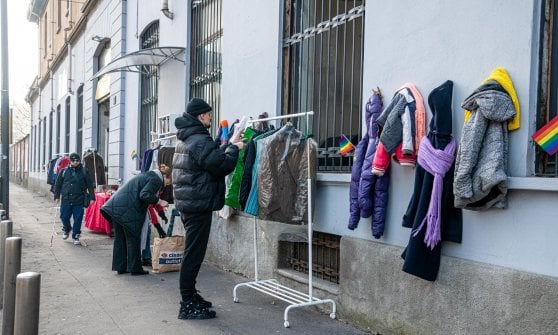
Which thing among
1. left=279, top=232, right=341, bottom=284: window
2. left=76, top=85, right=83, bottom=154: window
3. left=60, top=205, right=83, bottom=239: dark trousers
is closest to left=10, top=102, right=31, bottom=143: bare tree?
left=76, top=85, right=83, bottom=154: window

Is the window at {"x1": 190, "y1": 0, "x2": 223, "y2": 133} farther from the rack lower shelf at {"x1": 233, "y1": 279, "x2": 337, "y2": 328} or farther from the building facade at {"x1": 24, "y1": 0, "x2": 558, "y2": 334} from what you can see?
the rack lower shelf at {"x1": 233, "y1": 279, "x2": 337, "y2": 328}

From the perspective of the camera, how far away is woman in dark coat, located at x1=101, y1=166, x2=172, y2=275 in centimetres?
723

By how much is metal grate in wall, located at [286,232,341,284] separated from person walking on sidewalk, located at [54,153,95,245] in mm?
5666

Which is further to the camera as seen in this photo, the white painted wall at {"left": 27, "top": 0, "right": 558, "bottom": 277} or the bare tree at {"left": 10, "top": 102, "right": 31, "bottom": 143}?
the bare tree at {"left": 10, "top": 102, "right": 31, "bottom": 143}

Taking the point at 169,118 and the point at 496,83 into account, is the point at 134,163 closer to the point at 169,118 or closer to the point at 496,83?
the point at 169,118

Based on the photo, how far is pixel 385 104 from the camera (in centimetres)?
475

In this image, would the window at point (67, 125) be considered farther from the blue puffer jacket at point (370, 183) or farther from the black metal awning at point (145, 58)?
the blue puffer jacket at point (370, 183)

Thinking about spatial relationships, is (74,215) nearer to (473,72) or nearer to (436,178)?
(436,178)

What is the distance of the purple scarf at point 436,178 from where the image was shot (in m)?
3.88

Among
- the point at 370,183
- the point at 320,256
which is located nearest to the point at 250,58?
the point at 320,256

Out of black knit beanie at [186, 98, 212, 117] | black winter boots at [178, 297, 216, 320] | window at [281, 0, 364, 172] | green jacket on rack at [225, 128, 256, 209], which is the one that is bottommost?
black winter boots at [178, 297, 216, 320]

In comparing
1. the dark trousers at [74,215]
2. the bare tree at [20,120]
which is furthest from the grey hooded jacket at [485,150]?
the bare tree at [20,120]

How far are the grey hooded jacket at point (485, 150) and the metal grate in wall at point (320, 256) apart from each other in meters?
2.18

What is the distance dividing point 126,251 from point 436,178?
16.6 feet
